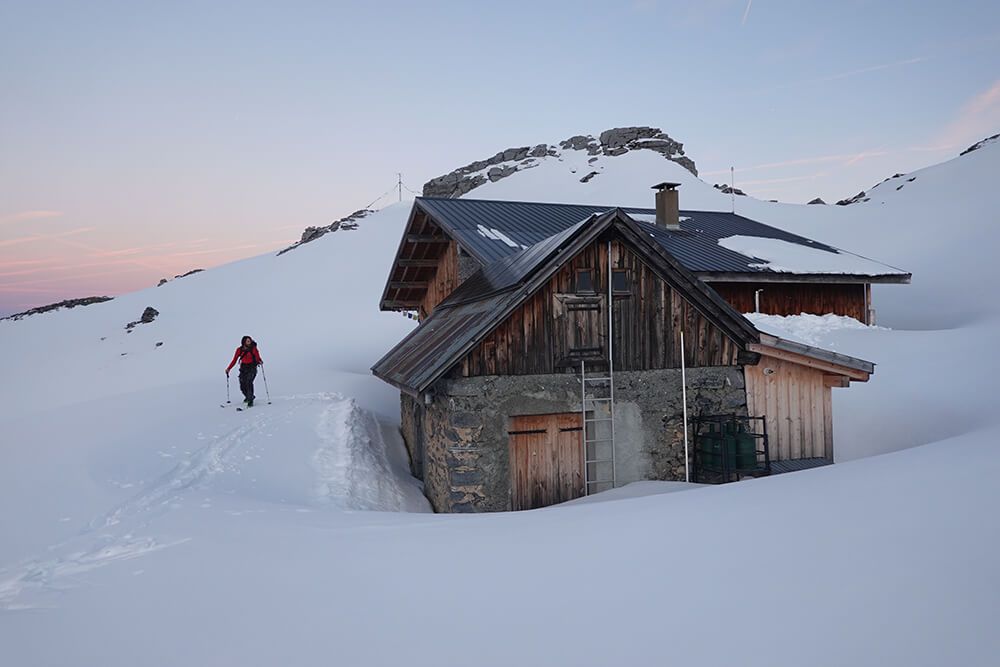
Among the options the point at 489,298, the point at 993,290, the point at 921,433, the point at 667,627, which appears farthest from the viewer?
the point at 993,290

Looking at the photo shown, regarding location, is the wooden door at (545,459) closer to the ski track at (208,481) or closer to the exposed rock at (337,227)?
the ski track at (208,481)

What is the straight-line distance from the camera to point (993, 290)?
2747 centimetres

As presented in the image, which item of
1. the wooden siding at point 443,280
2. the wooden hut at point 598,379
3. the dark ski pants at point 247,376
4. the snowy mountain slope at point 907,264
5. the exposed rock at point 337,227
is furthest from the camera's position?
the exposed rock at point 337,227

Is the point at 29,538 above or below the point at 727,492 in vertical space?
below

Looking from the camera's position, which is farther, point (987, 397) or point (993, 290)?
point (993, 290)

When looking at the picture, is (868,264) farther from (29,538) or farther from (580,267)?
(29,538)

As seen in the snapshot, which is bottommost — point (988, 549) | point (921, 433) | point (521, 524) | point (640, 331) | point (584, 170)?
point (921, 433)

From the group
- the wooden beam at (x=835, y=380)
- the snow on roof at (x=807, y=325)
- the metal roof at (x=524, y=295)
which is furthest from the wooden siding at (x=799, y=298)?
the metal roof at (x=524, y=295)

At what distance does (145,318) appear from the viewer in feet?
137

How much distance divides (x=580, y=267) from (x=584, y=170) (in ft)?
206

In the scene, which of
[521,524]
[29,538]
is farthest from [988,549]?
[29,538]

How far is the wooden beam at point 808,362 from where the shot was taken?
1071cm

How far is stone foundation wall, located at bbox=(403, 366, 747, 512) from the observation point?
947 cm

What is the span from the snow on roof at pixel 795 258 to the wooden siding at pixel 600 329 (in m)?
8.71
